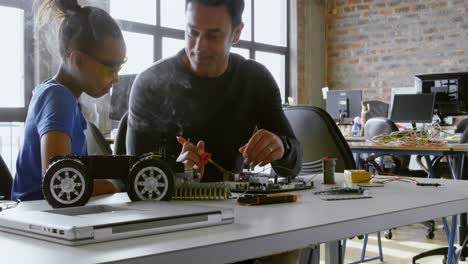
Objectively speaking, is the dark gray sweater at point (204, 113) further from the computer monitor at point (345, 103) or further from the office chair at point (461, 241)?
the computer monitor at point (345, 103)

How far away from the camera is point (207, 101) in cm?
177

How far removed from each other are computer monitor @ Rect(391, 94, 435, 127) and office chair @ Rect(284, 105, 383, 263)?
8.57 ft

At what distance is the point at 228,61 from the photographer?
183 centimetres

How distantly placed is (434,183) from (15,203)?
0.99 m

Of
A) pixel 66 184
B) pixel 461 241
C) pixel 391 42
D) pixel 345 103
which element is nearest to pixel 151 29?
pixel 66 184

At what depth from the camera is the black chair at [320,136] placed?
2480 mm

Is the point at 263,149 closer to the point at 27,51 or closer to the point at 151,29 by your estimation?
the point at 151,29

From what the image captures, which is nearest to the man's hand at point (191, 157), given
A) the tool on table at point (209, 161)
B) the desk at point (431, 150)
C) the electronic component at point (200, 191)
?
the tool on table at point (209, 161)

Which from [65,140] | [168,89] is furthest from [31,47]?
[168,89]

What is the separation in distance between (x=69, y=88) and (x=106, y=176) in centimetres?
37

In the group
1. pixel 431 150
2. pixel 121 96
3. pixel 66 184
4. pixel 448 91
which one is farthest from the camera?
pixel 448 91

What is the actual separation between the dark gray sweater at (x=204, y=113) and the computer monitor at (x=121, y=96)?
3 cm

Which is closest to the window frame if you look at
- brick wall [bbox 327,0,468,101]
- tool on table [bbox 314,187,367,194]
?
tool on table [bbox 314,187,367,194]

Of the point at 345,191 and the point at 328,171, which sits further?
the point at 328,171
